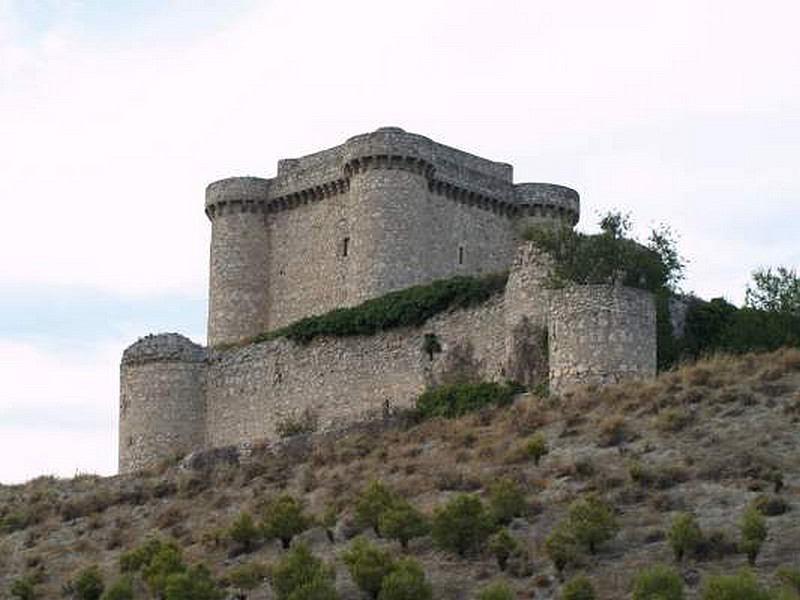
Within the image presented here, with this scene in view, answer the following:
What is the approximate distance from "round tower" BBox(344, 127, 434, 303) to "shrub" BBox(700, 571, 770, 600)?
25648 mm

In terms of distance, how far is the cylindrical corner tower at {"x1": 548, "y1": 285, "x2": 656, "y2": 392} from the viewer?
3331 centimetres

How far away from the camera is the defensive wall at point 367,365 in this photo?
33.5 m

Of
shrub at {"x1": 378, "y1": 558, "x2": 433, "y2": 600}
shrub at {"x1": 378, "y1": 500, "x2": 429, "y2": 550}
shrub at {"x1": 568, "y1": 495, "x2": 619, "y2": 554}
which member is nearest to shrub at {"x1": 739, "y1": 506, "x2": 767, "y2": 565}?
shrub at {"x1": 568, "y1": 495, "x2": 619, "y2": 554}

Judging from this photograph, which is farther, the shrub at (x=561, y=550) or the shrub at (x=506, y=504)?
the shrub at (x=506, y=504)

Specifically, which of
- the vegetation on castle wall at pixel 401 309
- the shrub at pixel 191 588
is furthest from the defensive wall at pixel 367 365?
the shrub at pixel 191 588

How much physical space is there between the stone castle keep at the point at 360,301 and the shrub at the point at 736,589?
41.8ft

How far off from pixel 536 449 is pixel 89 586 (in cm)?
716

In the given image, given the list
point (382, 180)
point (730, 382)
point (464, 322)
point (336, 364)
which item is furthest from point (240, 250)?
point (730, 382)

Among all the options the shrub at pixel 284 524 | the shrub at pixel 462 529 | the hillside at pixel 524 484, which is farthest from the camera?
the shrub at pixel 284 524

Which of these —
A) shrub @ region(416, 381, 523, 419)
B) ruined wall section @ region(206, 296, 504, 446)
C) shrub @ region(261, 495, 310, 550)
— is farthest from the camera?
ruined wall section @ region(206, 296, 504, 446)

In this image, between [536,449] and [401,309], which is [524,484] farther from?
[401,309]

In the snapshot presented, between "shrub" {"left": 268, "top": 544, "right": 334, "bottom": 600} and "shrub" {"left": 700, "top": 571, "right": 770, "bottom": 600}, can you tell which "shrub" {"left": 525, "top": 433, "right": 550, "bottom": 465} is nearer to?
"shrub" {"left": 268, "top": 544, "right": 334, "bottom": 600}

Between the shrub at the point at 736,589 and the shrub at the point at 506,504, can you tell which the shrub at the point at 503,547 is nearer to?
the shrub at the point at 506,504

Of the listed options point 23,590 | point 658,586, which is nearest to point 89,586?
point 23,590
